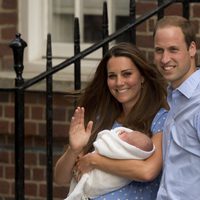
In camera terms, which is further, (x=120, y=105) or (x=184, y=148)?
(x=120, y=105)

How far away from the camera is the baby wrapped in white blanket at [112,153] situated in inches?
144

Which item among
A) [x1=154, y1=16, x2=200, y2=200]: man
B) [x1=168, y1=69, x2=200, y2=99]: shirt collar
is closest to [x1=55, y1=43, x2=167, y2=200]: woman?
[x1=154, y1=16, x2=200, y2=200]: man

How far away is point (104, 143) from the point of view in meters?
3.72

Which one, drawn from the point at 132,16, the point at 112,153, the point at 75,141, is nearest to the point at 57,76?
the point at 132,16

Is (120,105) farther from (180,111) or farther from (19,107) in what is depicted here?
(19,107)

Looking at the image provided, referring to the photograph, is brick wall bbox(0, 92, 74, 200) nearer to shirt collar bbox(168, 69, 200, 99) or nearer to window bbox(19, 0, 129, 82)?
window bbox(19, 0, 129, 82)

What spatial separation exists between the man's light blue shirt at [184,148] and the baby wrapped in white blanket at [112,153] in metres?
0.17

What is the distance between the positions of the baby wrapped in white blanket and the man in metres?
0.12

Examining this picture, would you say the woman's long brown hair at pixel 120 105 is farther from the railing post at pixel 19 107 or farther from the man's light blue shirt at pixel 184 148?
the railing post at pixel 19 107

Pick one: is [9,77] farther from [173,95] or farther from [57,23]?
[173,95]

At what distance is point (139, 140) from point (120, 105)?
0.37m

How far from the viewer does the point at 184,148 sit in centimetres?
341

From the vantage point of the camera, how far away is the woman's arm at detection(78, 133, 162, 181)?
12.0 feet

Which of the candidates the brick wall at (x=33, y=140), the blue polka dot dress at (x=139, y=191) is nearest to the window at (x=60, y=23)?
the brick wall at (x=33, y=140)
